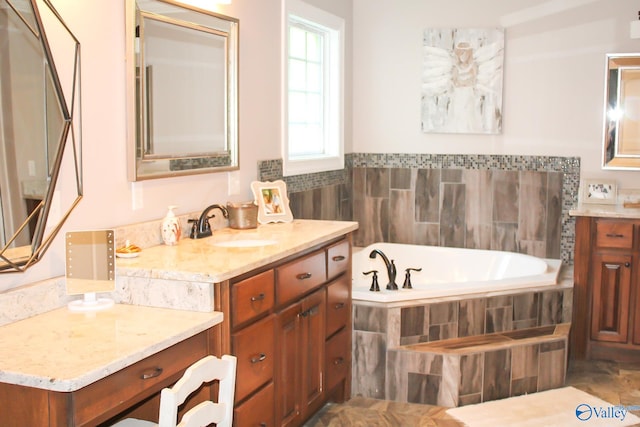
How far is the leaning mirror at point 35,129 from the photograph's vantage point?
229 centimetres

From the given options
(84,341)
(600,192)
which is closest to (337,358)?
(84,341)

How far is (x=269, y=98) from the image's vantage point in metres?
4.20

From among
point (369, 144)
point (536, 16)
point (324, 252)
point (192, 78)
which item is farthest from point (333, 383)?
point (536, 16)

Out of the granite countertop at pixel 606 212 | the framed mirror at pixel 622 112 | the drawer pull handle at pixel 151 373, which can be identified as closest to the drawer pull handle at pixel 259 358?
the drawer pull handle at pixel 151 373

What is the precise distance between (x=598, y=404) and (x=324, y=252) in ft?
5.57

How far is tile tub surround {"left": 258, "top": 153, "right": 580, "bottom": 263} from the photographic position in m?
5.05

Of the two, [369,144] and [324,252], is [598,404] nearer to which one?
[324,252]

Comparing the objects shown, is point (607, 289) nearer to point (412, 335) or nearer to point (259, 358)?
point (412, 335)

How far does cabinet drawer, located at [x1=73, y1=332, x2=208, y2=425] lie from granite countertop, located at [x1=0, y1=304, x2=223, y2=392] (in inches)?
2.0

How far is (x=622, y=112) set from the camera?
16.0 feet

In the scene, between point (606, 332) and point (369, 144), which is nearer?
point (606, 332)

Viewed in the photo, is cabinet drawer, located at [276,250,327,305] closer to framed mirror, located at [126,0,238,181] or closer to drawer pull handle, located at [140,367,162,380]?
framed mirror, located at [126,0,238,181]

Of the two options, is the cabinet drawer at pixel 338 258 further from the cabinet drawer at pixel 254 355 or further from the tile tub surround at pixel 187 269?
the cabinet drawer at pixel 254 355

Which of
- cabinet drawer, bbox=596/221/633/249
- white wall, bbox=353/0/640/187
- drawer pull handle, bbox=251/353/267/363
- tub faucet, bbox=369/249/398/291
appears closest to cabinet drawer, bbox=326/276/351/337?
tub faucet, bbox=369/249/398/291
